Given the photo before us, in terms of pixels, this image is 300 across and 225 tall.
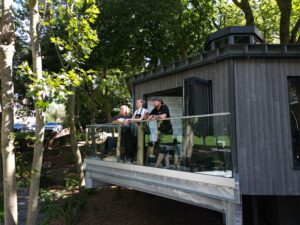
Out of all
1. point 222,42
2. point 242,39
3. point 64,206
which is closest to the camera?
point 242,39

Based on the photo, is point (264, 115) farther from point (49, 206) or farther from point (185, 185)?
point (49, 206)

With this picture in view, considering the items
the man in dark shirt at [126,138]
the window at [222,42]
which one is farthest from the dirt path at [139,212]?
the window at [222,42]

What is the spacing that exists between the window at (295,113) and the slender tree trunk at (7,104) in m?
5.76

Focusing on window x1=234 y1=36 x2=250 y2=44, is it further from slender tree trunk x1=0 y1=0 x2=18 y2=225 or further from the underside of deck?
slender tree trunk x1=0 y1=0 x2=18 y2=225

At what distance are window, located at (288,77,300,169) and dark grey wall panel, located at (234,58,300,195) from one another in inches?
4.2

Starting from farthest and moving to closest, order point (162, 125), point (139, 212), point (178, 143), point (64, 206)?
point (139, 212), point (64, 206), point (162, 125), point (178, 143)

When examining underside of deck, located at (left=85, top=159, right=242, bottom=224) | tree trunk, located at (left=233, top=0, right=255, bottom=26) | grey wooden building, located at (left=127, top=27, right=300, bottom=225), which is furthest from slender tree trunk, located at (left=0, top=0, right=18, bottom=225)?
tree trunk, located at (left=233, top=0, right=255, bottom=26)

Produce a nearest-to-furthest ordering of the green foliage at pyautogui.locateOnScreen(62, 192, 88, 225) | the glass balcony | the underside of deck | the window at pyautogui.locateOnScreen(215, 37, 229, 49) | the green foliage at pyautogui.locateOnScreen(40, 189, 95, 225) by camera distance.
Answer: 1. the underside of deck
2. the glass balcony
3. the window at pyautogui.locateOnScreen(215, 37, 229, 49)
4. the green foliage at pyautogui.locateOnScreen(62, 192, 88, 225)
5. the green foliage at pyautogui.locateOnScreen(40, 189, 95, 225)

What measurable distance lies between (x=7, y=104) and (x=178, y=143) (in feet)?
11.8

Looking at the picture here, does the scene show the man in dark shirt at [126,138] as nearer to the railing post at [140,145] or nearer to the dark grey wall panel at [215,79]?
the railing post at [140,145]

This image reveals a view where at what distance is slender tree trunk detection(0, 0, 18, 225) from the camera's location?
6.49 meters

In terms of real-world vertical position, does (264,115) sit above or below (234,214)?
above

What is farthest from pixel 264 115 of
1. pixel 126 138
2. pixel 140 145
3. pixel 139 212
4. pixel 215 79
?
pixel 139 212

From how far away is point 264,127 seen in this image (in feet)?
21.0
